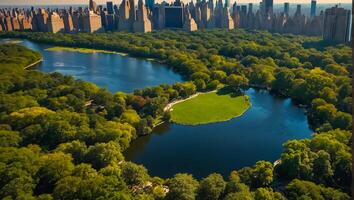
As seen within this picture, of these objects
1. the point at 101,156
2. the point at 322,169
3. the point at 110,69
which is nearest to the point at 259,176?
the point at 322,169

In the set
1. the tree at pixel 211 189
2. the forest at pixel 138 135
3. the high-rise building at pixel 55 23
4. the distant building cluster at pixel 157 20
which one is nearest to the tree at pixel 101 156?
the forest at pixel 138 135

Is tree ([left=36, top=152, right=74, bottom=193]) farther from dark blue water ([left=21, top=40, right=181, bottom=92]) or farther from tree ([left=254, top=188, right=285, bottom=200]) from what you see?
dark blue water ([left=21, top=40, right=181, bottom=92])

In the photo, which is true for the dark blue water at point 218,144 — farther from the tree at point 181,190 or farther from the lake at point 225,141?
the tree at point 181,190

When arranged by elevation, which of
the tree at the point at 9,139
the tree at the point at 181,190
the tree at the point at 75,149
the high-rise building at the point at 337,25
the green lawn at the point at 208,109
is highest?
the high-rise building at the point at 337,25

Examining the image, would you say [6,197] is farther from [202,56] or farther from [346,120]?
[202,56]

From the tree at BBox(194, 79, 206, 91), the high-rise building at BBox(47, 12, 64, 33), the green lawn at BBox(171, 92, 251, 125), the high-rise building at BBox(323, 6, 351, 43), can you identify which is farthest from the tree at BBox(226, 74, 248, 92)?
the high-rise building at BBox(47, 12, 64, 33)
